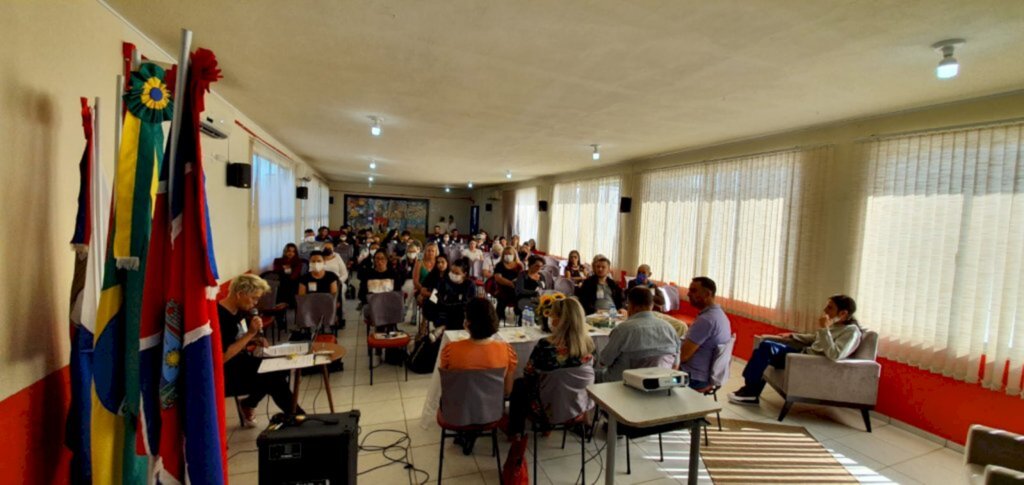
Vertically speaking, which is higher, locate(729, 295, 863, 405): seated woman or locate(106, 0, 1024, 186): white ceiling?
locate(106, 0, 1024, 186): white ceiling

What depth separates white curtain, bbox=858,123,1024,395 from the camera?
10.8 feet

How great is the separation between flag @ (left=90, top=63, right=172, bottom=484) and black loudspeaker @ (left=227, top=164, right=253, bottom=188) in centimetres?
331

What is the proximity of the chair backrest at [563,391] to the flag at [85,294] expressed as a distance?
89.1 inches

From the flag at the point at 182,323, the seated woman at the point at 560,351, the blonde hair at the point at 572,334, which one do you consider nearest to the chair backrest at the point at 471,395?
the seated woman at the point at 560,351

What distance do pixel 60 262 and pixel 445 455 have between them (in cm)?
254

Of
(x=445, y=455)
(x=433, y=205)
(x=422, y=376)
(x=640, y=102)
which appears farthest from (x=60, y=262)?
(x=433, y=205)

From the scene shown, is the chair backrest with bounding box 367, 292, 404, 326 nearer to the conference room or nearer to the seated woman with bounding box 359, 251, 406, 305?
the conference room

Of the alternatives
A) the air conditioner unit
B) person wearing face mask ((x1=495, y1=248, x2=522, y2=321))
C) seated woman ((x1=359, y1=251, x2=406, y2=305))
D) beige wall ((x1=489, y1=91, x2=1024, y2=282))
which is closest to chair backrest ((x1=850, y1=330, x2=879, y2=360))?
beige wall ((x1=489, y1=91, x2=1024, y2=282))

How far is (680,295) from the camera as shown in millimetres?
6500

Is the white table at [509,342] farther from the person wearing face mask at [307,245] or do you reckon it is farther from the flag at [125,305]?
the person wearing face mask at [307,245]

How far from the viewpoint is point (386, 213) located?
17.8 m

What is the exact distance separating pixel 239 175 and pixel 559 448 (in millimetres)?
4291

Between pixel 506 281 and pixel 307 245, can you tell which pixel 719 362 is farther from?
pixel 307 245

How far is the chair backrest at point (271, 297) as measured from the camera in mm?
5082
